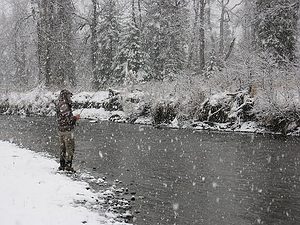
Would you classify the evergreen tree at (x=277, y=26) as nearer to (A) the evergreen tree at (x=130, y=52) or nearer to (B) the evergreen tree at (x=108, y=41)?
(A) the evergreen tree at (x=130, y=52)

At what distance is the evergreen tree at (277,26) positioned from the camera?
31.2m

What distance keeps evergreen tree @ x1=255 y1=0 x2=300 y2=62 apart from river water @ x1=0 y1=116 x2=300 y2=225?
13200 millimetres

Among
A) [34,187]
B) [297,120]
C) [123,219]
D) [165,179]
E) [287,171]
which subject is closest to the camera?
[123,219]

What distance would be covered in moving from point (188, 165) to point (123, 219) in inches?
217

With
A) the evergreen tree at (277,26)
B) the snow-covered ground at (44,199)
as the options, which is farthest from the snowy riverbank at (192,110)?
the snow-covered ground at (44,199)

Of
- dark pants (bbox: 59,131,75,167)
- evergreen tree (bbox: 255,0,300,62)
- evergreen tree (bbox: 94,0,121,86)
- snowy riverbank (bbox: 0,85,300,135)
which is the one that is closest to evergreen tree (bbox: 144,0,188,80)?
evergreen tree (bbox: 94,0,121,86)

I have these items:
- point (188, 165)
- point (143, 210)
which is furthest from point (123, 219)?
point (188, 165)

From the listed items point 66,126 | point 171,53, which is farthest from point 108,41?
point 66,126

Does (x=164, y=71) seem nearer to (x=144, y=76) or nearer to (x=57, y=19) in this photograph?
(x=144, y=76)

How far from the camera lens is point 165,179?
11.2 metres

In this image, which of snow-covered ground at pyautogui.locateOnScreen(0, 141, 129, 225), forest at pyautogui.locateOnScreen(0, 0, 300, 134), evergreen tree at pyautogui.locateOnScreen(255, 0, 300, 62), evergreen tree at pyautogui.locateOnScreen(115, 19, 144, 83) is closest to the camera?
snow-covered ground at pyautogui.locateOnScreen(0, 141, 129, 225)

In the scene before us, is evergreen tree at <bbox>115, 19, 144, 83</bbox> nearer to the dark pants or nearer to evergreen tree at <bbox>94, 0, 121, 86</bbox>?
evergreen tree at <bbox>94, 0, 121, 86</bbox>

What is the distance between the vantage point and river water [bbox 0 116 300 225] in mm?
8336

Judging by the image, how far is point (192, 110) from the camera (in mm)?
24984
